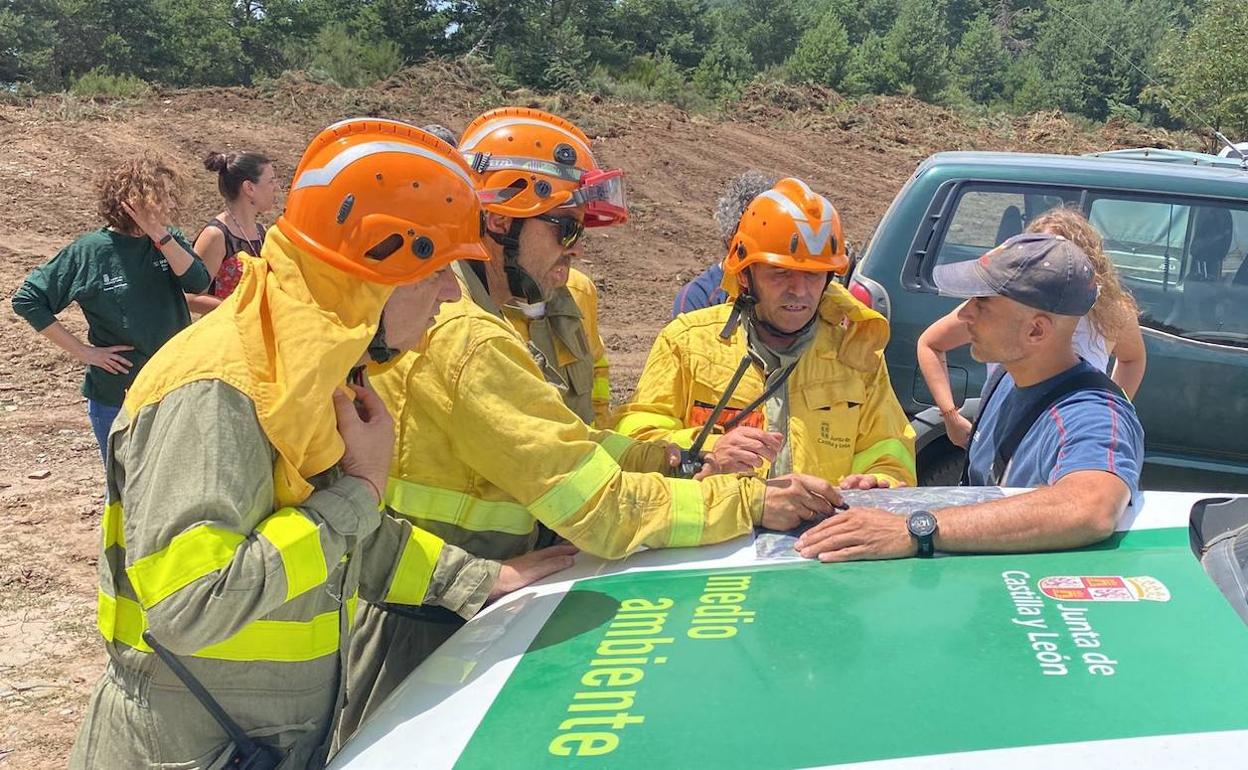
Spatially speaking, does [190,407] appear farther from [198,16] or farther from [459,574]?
[198,16]

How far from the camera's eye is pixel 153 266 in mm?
5195

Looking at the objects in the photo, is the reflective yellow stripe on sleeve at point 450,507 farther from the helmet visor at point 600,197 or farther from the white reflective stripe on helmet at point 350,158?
the helmet visor at point 600,197

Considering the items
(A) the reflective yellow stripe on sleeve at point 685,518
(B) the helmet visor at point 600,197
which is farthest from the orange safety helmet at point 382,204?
(B) the helmet visor at point 600,197

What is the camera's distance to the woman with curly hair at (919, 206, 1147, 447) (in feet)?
10.1

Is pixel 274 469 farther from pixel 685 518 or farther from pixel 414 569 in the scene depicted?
pixel 685 518

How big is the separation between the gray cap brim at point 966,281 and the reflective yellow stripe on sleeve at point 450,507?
1.25 metres

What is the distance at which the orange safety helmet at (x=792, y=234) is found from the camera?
301 centimetres

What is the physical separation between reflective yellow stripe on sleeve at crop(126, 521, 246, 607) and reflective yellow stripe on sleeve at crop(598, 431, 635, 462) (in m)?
1.20

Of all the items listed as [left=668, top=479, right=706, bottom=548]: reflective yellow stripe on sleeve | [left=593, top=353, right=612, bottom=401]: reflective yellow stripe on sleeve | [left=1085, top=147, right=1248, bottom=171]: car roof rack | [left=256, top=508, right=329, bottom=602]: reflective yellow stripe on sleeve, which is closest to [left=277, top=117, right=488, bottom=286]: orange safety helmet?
[left=256, top=508, right=329, bottom=602]: reflective yellow stripe on sleeve

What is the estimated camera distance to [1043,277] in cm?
256

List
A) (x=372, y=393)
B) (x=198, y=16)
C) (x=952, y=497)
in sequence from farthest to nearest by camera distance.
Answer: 1. (x=198, y=16)
2. (x=952, y=497)
3. (x=372, y=393)

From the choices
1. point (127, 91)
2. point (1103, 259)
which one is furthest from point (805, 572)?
point (127, 91)

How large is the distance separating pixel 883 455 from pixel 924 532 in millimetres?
1014

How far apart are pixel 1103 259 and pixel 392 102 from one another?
19473 millimetres
